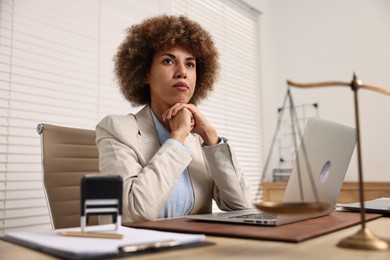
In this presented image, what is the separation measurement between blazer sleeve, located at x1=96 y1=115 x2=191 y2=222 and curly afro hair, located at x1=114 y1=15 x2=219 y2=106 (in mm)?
365

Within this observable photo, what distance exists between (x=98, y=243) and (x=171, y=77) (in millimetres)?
907

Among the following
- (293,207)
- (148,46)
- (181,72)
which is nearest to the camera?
(293,207)

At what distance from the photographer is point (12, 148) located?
1.78 meters

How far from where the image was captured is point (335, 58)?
3.27 m

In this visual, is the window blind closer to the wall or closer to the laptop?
the laptop

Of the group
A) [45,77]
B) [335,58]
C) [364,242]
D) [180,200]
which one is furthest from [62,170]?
[335,58]

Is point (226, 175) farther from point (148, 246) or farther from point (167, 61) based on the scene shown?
point (148, 246)

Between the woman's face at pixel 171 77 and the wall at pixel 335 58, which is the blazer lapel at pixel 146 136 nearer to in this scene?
the woman's face at pixel 171 77

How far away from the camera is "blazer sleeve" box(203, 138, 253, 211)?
50.8 inches

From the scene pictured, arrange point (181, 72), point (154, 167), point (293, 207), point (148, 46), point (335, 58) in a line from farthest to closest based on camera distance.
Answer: point (335, 58) → point (148, 46) → point (181, 72) → point (154, 167) → point (293, 207)

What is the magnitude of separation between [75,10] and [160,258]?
189cm

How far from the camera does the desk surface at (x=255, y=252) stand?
1.75 ft

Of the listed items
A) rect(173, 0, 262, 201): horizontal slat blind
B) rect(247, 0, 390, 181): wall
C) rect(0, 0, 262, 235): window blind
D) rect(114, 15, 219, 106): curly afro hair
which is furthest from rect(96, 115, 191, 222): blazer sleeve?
rect(247, 0, 390, 181): wall

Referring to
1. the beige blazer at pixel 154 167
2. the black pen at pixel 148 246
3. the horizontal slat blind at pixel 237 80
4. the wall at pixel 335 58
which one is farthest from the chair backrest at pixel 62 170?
the wall at pixel 335 58
